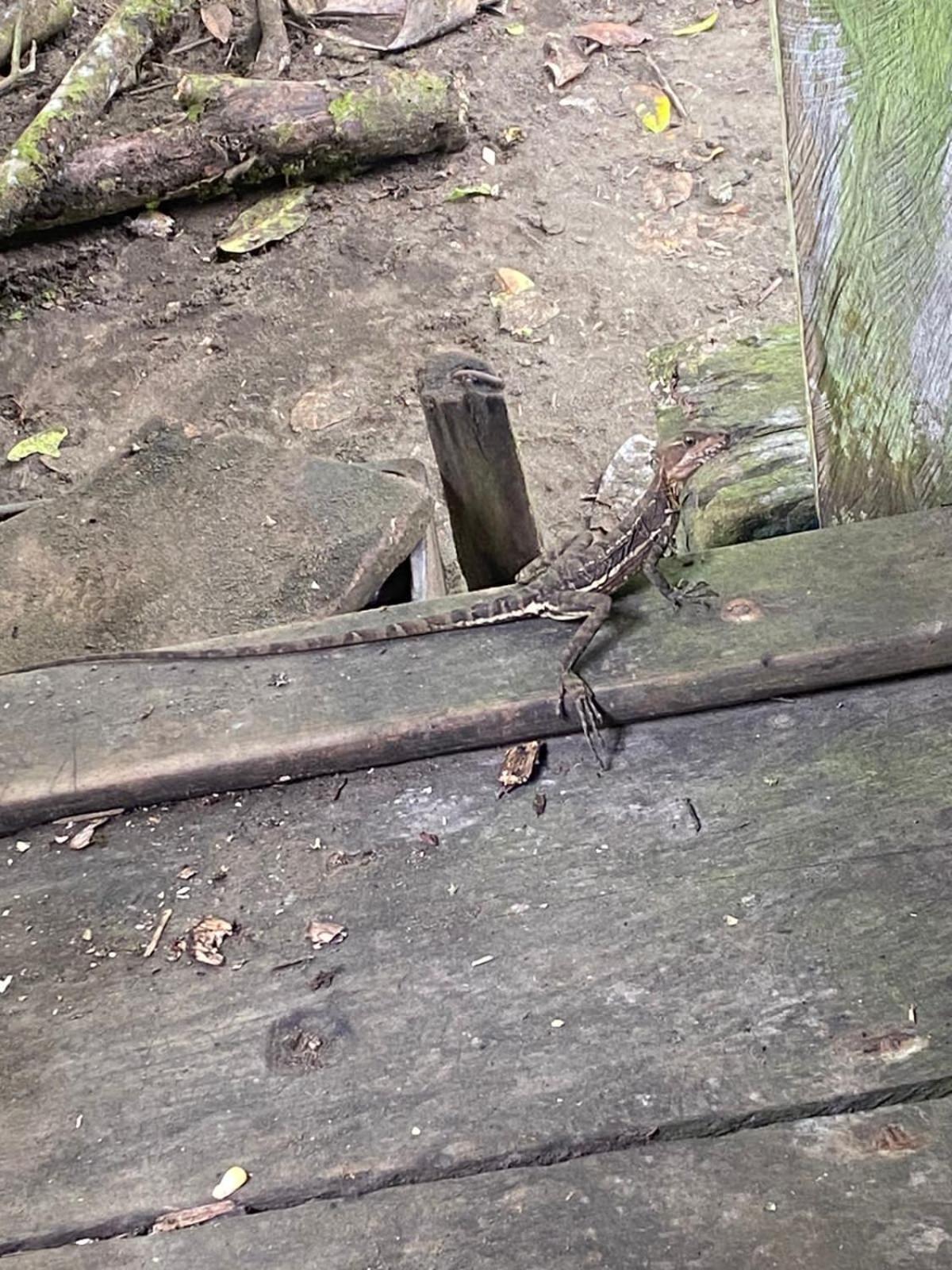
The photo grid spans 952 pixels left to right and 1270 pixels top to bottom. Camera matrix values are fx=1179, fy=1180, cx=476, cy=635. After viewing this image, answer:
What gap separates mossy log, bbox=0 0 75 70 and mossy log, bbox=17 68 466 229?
168 centimetres

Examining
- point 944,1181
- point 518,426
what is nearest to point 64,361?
point 518,426

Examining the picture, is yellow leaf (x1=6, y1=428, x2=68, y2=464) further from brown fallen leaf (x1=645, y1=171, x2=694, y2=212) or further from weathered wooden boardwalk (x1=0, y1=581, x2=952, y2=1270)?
weathered wooden boardwalk (x1=0, y1=581, x2=952, y2=1270)

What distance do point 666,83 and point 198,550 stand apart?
5081 mm

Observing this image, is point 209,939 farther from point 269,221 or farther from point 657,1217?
point 269,221

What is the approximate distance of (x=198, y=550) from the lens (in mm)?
3195

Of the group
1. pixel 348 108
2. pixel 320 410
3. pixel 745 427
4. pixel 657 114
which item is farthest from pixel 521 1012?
pixel 657 114

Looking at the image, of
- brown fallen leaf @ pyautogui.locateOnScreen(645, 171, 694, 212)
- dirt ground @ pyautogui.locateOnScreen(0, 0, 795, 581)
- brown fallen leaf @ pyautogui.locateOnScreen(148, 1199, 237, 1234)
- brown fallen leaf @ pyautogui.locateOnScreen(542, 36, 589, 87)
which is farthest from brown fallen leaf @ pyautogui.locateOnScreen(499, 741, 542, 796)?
brown fallen leaf @ pyautogui.locateOnScreen(542, 36, 589, 87)

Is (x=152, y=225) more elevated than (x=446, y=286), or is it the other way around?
(x=152, y=225)

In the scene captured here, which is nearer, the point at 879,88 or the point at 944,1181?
the point at 944,1181

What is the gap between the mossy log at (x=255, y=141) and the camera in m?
6.16

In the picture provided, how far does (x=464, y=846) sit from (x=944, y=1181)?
71 cm

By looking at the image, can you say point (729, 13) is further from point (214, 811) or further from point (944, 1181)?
point (944, 1181)

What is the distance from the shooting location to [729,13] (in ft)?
24.1

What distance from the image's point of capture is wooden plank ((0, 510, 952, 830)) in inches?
69.1
